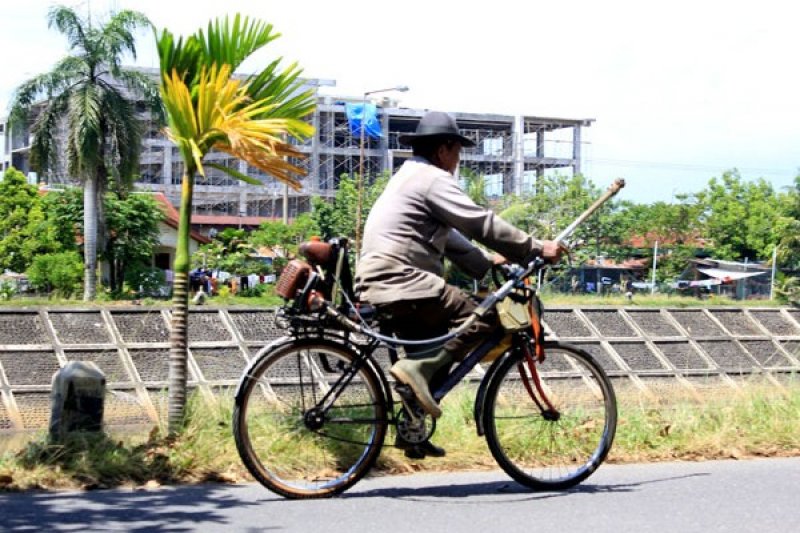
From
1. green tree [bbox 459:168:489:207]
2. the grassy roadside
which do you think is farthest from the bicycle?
green tree [bbox 459:168:489:207]

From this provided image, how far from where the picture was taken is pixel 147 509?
16.3 feet

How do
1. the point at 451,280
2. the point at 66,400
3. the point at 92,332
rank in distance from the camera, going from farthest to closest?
1. the point at 451,280
2. the point at 92,332
3. the point at 66,400

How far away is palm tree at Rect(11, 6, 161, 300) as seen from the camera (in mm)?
36156

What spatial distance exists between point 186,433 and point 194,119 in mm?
2113

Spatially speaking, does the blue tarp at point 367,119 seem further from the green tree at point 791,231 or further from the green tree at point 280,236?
the green tree at point 791,231

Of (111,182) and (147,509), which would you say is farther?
(111,182)

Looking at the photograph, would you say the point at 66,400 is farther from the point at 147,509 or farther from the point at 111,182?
the point at 111,182

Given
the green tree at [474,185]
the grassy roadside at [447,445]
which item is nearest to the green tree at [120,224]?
the green tree at [474,185]

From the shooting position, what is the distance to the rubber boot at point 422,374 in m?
5.44

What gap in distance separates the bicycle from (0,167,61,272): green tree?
41.1m

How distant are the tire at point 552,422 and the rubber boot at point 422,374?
33 centimetres

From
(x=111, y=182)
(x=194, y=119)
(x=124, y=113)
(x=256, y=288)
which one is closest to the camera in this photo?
(x=194, y=119)

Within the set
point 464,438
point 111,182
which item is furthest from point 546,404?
point 111,182

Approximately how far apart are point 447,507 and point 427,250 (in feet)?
4.31
